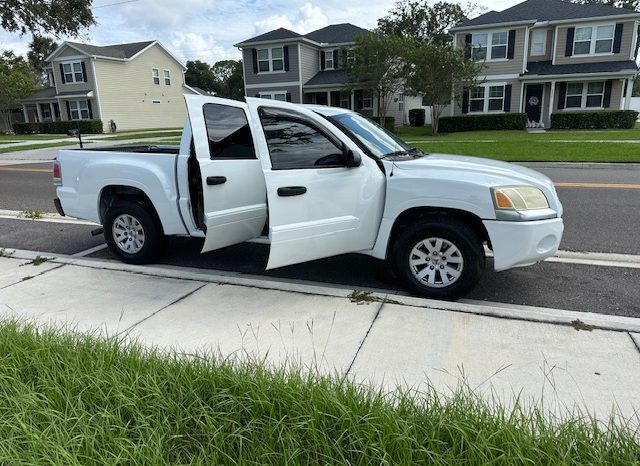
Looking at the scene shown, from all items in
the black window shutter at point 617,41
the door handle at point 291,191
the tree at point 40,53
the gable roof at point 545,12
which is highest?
the tree at point 40,53

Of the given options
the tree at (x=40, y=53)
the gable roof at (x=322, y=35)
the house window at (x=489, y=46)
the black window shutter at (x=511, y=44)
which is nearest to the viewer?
the black window shutter at (x=511, y=44)

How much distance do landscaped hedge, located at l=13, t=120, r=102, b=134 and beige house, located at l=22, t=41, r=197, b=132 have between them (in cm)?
119

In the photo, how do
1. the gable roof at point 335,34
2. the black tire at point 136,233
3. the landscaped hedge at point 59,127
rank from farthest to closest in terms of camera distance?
the landscaped hedge at point 59,127 < the gable roof at point 335,34 < the black tire at point 136,233

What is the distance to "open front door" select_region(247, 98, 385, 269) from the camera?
4.37m

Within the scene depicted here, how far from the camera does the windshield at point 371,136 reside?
482 centimetres

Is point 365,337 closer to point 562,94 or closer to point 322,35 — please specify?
point 562,94

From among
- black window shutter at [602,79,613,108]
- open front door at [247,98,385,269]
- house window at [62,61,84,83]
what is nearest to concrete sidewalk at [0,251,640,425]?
open front door at [247,98,385,269]

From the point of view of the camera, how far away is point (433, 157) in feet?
16.9

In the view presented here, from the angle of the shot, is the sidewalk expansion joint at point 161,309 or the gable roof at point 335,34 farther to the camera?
the gable roof at point 335,34

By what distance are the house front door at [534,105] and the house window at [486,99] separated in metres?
1.72

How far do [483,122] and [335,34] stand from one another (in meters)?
13.4

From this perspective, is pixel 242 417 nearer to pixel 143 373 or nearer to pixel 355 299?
pixel 143 373

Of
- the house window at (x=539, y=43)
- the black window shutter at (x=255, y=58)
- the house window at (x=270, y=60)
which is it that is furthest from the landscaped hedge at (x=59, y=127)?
the house window at (x=539, y=43)

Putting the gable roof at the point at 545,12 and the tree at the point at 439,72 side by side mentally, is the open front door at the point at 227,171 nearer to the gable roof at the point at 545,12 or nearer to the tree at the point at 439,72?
the tree at the point at 439,72
